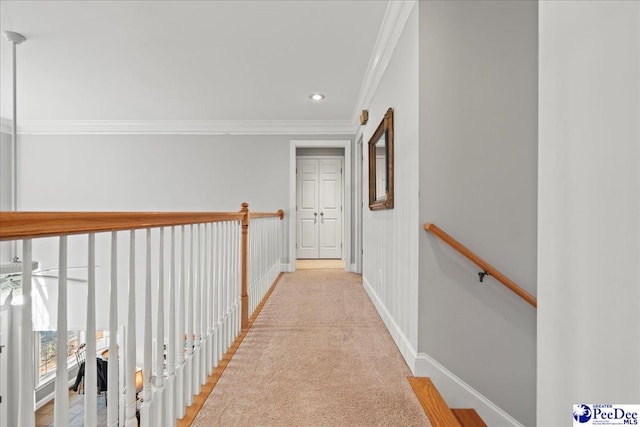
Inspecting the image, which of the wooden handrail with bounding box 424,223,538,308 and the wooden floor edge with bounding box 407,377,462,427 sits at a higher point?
the wooden handrail with bounding box 424,223,538,308

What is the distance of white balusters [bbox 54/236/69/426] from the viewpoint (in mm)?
789

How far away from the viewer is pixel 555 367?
0.90 meters

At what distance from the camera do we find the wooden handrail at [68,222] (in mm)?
645

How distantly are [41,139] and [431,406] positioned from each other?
673 centimetres

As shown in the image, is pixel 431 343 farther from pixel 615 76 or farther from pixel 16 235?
pixel 16 235

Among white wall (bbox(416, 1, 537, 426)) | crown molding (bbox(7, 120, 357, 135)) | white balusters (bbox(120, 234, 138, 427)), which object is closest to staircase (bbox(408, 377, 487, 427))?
white wall (bbox(416, 1, 537, 426))

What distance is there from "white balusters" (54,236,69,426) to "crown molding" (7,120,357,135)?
16.2ft

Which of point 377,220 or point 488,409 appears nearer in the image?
point 488,409

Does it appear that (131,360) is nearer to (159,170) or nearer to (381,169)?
(381,169)

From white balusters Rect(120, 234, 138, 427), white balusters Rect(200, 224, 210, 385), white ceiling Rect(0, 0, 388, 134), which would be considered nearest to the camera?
white balusters Rect(120, 234, 138, 427)

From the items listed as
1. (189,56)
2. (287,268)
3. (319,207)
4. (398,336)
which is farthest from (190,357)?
(319,207)

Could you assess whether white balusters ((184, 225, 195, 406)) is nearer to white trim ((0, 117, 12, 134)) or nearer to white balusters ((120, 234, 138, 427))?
white balusters ((120, 234, 138, 427))

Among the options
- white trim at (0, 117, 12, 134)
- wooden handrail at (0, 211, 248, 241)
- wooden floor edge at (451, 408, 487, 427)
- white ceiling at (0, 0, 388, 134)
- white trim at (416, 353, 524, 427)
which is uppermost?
white ceiling at (0, 0, 388, 134)

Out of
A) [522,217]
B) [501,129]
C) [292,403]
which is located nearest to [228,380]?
[292,403]
